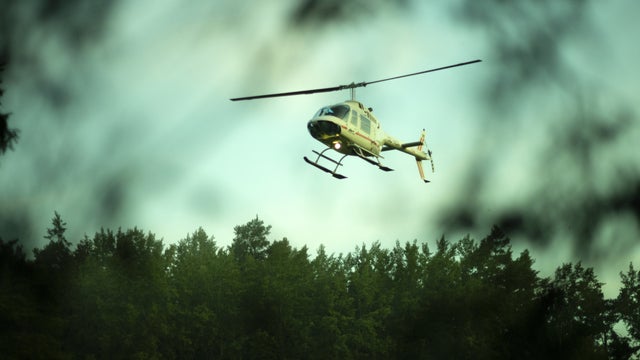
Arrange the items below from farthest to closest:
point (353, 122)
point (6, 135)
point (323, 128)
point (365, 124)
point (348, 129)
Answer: point (365, 124) < point (353, 122) < point (348, 129) < point (323, 128) < point (6, 135)

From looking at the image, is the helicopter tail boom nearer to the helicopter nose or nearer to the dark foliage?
the helicopter nose

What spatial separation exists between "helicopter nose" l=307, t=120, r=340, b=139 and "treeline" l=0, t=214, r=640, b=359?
2651 centimetres

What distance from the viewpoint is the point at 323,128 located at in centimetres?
3941

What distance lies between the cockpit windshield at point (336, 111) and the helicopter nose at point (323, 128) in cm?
72

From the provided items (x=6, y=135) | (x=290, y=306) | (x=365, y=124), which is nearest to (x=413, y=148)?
(x=365, y=124)

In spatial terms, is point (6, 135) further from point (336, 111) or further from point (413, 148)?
point (413, 148)

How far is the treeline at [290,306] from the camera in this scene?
210ft

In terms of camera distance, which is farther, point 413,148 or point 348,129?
point 413,148

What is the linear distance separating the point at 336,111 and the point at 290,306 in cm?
3370

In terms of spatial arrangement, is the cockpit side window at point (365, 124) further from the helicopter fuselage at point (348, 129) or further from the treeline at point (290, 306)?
the treeline at point (290, 306)

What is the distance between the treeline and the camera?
64.0 meters

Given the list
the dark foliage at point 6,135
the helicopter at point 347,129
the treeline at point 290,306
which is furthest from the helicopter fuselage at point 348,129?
the treeline at point 290,306

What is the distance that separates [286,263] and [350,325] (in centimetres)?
854

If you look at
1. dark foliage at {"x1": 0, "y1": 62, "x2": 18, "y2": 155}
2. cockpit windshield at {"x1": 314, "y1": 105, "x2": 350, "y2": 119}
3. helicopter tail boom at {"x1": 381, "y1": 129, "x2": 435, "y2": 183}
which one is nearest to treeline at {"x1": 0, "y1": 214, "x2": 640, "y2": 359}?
helicopter tail boom at {"x1": 381, "y1": 129, "x2": 435, "y2": 183}
